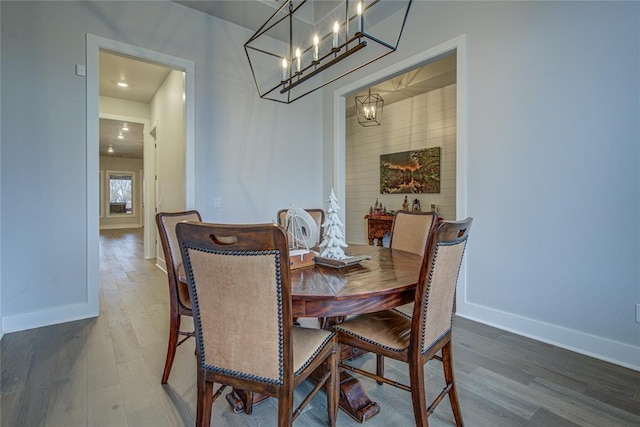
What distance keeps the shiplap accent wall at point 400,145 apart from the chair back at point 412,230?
9.14ft

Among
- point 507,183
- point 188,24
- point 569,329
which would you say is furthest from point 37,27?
point 569,329

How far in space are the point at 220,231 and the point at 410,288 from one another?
0.79 m

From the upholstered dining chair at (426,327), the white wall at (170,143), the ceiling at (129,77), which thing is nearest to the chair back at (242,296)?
the upholstered dining chair at (426,327)

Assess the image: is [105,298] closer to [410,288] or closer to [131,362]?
[131,362]

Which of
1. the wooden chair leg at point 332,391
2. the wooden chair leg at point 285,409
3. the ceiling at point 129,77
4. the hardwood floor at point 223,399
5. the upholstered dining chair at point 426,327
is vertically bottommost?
the hardwood floor at point 223,399

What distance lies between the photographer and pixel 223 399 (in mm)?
1647

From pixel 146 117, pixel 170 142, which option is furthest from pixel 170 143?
pixel 146 117

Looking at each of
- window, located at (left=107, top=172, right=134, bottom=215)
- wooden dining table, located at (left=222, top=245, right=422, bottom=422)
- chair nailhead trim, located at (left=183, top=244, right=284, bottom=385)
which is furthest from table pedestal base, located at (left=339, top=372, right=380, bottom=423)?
window, located at (left=107, top=172, right=134, bottom=215)

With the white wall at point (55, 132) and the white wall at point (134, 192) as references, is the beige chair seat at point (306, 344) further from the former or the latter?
the white wall at point (134, 192)

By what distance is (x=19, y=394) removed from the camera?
165 centimetres

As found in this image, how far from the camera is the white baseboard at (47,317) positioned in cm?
247

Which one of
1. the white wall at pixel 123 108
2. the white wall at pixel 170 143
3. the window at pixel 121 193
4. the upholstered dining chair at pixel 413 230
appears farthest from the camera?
the window at pixel 121 193

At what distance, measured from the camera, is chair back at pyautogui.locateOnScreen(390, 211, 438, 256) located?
219 cm

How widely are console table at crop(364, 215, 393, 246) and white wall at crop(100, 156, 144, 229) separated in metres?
10.4
